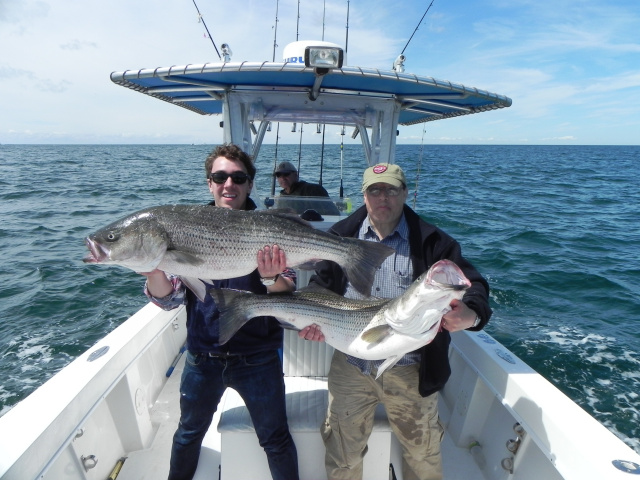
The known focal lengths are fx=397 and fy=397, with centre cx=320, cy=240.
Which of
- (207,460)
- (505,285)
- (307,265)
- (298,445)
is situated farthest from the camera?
(505,285)

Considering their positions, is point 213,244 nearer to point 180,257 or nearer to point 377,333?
point 180,257

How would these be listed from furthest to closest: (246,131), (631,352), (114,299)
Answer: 1. (114,299)
2. (631,352)
3. (246,131)

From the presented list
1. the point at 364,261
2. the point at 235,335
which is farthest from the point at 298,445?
the point at 364,261

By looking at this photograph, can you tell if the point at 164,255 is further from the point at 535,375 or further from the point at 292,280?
the point at 535,375

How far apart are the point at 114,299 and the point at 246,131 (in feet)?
19.6

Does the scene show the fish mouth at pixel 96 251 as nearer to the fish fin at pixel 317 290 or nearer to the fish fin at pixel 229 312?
the fish fin at pixel 229 312

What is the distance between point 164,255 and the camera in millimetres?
2406

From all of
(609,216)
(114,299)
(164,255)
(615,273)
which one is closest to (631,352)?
(615,273)

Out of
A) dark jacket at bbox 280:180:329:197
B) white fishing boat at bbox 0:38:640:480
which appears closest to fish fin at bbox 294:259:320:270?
white fishing boat at bbox 0:38:640:480

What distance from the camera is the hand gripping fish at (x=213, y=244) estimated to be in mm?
2344

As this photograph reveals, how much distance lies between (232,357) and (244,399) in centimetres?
34

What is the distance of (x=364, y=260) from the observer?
2613 millimetres

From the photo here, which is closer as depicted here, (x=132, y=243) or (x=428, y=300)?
(x=428, y=300)

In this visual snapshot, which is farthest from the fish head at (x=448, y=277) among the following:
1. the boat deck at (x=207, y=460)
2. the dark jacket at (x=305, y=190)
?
the dark jacket at (x=305, y=190)
